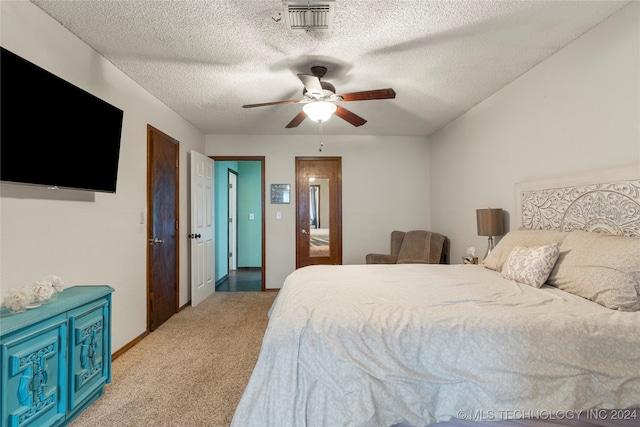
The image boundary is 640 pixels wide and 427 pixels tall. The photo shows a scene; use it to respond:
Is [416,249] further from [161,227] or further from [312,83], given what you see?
[161,227]

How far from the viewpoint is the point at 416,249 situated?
4.24 meters

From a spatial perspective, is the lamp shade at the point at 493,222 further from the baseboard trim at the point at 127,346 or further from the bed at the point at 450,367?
the baseboard trim at the point at 127,346

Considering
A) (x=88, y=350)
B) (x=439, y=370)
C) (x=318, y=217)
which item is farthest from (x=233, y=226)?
(x=439, y=370)

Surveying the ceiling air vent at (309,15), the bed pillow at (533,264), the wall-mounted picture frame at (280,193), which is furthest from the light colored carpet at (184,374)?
the ceiling air vent at (309,15)

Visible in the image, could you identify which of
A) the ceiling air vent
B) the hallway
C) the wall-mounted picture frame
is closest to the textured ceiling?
the ceiling air vent

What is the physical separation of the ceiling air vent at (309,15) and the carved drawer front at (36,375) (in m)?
2.16

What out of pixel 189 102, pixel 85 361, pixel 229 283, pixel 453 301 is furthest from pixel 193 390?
pixel 229 283

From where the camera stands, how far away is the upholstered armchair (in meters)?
3.98

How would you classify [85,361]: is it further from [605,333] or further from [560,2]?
[560,2]

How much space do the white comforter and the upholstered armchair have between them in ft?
8.35

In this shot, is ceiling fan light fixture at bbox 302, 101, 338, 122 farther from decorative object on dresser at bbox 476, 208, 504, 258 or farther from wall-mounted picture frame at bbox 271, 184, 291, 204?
wall-mounted picture frame at bbox 271, 184, 291, 204

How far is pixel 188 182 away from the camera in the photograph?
13.4ft

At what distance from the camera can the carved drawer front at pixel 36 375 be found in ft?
4.47

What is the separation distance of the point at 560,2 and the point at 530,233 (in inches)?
60.4
